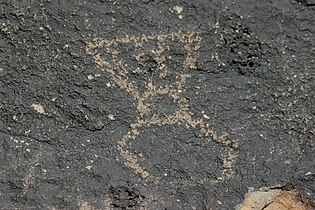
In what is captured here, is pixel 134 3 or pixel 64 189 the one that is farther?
pixel 64 189

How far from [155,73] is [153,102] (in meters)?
0.09

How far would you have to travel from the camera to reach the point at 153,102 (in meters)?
1.75

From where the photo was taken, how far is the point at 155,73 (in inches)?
68.1

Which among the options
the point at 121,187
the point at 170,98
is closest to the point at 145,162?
the point at 121,187

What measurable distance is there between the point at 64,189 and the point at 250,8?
83 cm

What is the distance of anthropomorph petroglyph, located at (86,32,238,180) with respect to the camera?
1.71 m

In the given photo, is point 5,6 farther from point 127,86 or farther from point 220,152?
point 220,152

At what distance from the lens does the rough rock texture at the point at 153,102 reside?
169 cm

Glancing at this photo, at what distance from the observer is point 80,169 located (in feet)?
5.94

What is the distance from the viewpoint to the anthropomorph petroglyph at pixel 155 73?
1709 millimetres

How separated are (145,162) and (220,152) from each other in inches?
9.6

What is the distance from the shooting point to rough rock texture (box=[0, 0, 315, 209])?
1.69 m

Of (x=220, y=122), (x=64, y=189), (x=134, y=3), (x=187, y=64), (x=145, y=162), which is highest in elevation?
(x=134, y=3)

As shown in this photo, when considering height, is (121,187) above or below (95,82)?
below
